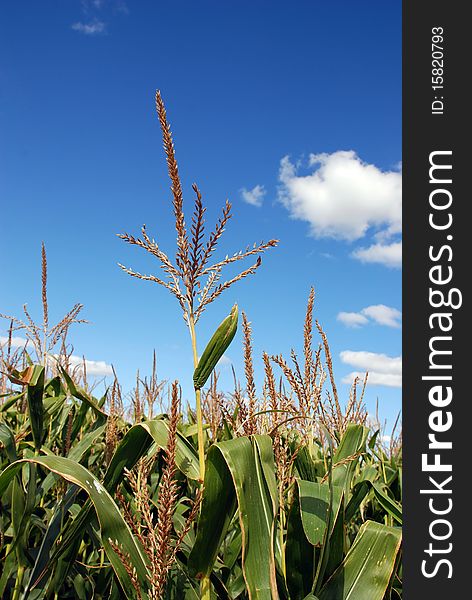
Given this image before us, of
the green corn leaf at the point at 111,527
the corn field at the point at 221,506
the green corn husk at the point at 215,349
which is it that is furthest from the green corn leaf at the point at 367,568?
the green corn husk at the point at 215,349

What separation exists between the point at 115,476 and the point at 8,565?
0.81m

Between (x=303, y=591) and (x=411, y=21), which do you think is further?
(x=411, y=21)

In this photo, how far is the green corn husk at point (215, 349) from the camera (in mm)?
1272

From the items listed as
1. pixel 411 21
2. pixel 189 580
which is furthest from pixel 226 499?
pixel 411 21

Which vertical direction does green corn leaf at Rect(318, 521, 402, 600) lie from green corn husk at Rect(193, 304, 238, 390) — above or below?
below

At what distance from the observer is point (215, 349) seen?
1.29 m

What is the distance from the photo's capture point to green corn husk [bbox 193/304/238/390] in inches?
50.1

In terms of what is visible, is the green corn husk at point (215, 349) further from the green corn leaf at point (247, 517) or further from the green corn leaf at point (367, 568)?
the green corn leaf at point (367, 568)

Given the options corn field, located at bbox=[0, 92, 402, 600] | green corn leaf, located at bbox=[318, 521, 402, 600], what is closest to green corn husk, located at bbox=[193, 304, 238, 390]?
corn field, located at bbox=[0, 92, 402, 600]

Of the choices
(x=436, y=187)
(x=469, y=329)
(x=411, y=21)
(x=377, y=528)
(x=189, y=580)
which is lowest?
(x=189, y=580)

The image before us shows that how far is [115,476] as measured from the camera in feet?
5.39

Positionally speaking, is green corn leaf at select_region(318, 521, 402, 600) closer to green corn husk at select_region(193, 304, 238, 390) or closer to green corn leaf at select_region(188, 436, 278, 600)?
green corn leaf at select_region(188, 436, 278, 600)

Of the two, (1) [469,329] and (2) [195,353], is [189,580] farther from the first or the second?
(1) [469,329]

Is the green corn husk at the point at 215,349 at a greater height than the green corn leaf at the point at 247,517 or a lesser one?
greater
